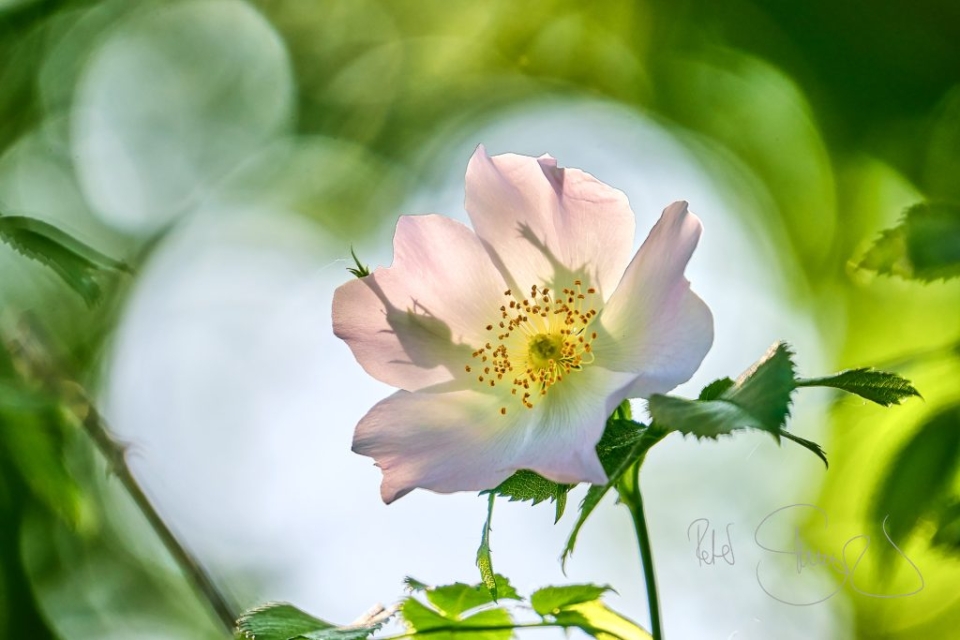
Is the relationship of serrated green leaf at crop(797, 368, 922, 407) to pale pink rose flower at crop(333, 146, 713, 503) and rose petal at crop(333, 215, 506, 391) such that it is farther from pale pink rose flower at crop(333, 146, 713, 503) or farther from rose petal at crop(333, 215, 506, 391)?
rose petal at crop(333, 215, 506, 391)

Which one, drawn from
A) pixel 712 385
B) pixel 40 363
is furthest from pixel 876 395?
pixel 40 363

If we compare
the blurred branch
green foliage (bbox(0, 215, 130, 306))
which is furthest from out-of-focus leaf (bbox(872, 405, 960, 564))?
green foliage (bbox(0, 215, 130, 306))

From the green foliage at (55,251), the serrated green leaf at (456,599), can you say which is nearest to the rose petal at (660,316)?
the serrated green leaf at (456,599)

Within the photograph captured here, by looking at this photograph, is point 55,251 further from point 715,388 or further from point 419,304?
point 715,388

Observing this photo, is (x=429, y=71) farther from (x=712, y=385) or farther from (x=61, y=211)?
(x=712, y=385)

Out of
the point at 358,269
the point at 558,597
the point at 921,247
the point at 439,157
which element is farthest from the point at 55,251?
the point at 439,157

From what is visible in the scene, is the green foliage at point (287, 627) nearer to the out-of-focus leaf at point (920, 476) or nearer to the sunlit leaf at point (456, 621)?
the sunlit leaf at point (456, 621)
